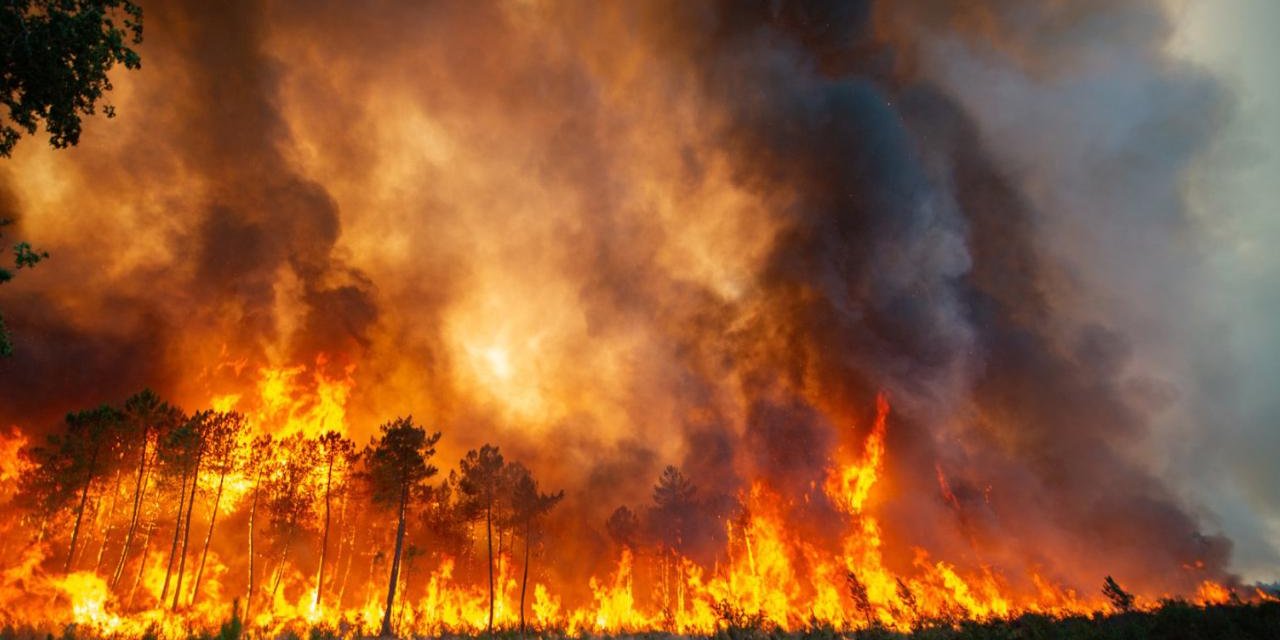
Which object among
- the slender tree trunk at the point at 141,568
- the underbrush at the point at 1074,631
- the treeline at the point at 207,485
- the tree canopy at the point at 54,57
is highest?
the tree canopy at the point at 54,57

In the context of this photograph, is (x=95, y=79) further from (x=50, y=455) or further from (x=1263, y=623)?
(x=50, y=455)

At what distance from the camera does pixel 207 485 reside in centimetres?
4694

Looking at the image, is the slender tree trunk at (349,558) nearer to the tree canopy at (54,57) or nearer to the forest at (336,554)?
the forest at (336,554)

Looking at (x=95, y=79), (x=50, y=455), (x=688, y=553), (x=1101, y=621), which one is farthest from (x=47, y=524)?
(x=1101, y=621)

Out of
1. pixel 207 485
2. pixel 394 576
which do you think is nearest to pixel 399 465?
pixel 394 576

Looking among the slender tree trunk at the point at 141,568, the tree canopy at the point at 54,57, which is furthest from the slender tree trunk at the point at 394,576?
the tree canopy at the point at 54,57

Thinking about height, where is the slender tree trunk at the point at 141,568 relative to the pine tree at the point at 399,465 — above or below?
below

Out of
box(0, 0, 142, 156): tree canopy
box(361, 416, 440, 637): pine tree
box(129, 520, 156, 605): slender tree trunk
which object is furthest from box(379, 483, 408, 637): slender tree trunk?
box(0, 0, 142, 156): tree canopy

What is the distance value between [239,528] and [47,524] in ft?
62.5

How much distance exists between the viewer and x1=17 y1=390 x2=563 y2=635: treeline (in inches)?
1576

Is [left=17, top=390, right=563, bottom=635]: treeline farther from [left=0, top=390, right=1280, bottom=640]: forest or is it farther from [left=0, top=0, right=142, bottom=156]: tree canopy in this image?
[left=0, top=0, right=142, bottom=156]: tree canopy

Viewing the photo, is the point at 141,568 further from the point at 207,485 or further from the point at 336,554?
the point at 336,554

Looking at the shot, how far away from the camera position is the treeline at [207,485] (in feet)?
131

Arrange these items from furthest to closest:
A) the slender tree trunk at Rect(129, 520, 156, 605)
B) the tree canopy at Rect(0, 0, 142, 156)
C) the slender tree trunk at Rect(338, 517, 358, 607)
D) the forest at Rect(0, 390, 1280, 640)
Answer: the slender tree trunk at Rect(338, 517, 358, 607), the slender tree trunk at Rect(129, 520, 156, 605), the forest at Rect(0, 390, 1280, 640), the tree canopy at Rect(0, 0, 142, 156)
